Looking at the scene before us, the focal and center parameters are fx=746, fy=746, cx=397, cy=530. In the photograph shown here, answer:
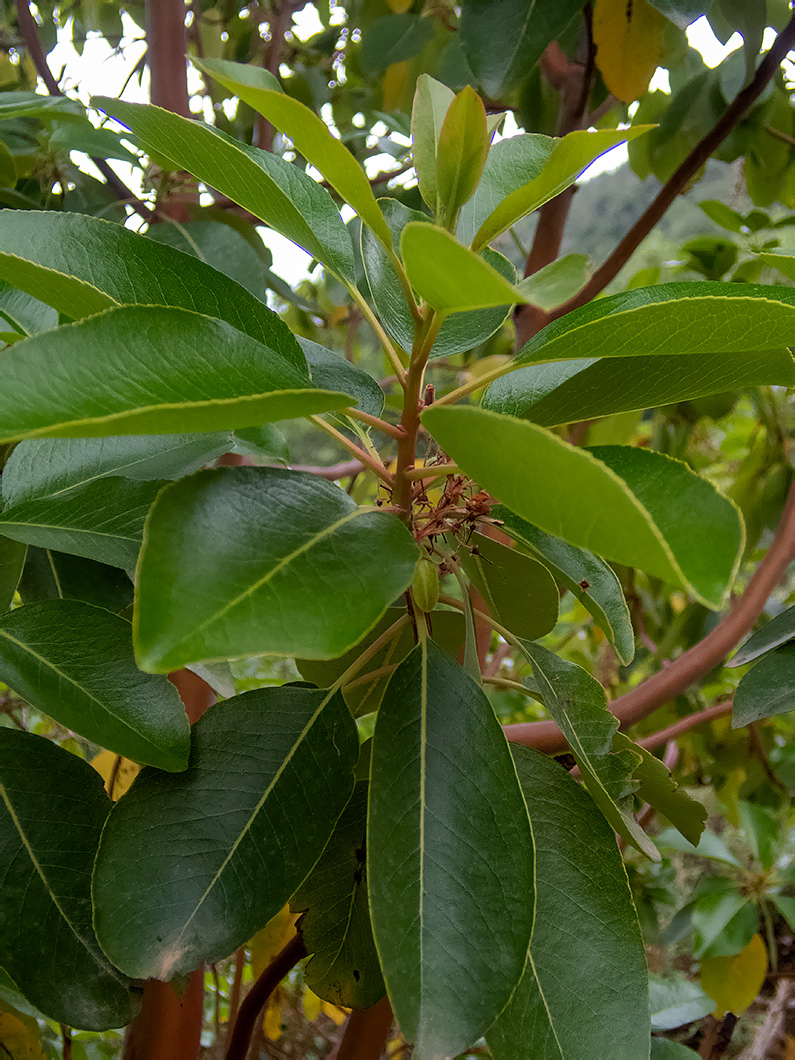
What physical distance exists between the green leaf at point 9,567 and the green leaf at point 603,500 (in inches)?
12.2

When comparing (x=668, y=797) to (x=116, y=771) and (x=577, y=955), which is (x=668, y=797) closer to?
(x=577, y=955)

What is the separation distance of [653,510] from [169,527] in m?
0.16

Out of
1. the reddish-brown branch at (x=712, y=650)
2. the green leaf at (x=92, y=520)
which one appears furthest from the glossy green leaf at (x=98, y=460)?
the reddish-brown branch at (x=712, y=650)

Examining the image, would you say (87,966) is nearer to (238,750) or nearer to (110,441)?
(238,750)

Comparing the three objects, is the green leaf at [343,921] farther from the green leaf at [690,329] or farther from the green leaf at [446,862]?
the green leaf at [690,329]

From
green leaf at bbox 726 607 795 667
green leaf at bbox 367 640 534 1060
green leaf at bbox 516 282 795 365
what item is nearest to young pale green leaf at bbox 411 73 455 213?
green leaf at bbox 516 282 795 365

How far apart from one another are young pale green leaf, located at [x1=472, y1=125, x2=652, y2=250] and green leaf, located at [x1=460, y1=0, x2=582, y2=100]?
1.17ft

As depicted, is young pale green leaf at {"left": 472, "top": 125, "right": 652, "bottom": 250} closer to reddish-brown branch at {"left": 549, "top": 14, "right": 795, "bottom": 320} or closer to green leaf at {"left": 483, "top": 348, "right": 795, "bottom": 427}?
green leaf at {"left": 483, "top": 348, "right": 795, "bottom": 427}

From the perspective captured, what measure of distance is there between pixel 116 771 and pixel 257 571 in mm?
427

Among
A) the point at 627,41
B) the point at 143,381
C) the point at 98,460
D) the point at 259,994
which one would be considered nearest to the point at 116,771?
the point at 259,994

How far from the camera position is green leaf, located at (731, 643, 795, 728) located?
46 cm

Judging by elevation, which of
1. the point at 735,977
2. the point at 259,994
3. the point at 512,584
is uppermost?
the point at 512,584

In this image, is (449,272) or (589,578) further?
(589,578)

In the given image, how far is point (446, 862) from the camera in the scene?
0.31 meters
